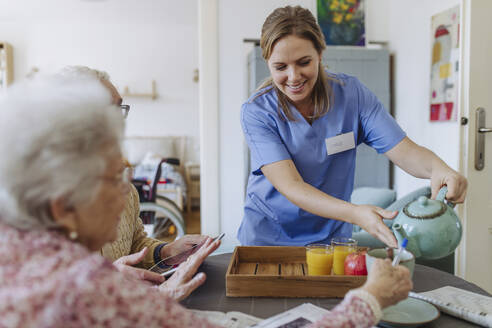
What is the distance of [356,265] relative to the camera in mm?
1117

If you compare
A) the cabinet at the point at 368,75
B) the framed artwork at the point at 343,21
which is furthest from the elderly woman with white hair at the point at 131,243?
the framed artwork at the point at 343,21

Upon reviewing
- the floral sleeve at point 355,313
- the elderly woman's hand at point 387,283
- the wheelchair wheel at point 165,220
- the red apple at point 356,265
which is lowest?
the wheelchair wheel at point 165,220

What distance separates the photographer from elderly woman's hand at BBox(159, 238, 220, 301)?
1.00 meters

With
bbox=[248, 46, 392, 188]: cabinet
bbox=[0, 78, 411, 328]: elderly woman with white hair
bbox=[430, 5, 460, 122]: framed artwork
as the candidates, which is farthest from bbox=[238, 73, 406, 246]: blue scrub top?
bbox=[248, 46, 392, 188]: cabinet

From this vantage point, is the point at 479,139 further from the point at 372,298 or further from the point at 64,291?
the point at 64,291

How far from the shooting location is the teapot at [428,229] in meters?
1.05

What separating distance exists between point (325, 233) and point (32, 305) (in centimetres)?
118

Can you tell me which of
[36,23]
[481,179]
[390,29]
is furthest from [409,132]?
[36,23]

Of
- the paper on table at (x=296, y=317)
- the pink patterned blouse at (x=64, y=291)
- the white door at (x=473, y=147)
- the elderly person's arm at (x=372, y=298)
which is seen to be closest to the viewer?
the pink patterned blouse at (x=64, y=291)

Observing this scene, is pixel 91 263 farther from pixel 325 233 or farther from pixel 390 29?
pixel 390 29

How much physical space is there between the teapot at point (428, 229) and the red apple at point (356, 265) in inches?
4.3

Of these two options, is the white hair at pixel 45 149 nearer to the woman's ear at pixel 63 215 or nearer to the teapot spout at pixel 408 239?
the woman's ear at pixel 63 215

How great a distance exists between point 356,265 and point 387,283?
0.96 ft

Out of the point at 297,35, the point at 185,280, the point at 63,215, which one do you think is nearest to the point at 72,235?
the point at 63,215
